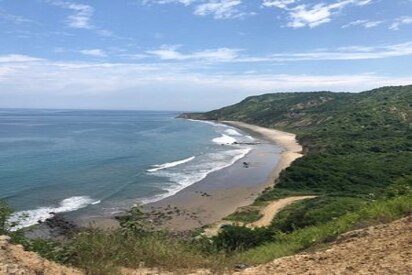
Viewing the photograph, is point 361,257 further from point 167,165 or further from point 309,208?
point 167,165

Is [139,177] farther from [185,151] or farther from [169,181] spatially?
[185,151]

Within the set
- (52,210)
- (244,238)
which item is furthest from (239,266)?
(52,210)

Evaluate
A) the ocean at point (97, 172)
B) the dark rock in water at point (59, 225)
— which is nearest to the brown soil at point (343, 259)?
the ocean at point (97, 172)

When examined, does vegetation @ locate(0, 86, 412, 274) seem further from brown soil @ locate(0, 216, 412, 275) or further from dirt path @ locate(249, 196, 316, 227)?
→ dirt path @ locate(249, 196, 316, 227)

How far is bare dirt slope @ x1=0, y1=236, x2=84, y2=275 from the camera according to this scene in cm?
650

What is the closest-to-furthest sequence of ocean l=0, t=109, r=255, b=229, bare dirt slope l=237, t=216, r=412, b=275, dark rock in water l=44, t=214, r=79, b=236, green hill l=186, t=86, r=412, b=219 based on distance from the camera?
bare dirt slope l=237, t=216, r=412, b=275
dark rock in water l=44, t=214, r=79, b=236
ocean l=0, t=109, r=255, b=229
green hill l=186, t=86, r=412, b=219

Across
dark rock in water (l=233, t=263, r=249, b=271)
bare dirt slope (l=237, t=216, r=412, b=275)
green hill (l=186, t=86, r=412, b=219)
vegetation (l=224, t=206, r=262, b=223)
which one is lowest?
vegetation (l=224, t=206, r=262, b=223)

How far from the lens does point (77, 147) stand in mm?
82500

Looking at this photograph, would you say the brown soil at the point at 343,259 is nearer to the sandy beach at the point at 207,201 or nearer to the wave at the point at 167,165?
the sandy beach at the point at 207,201

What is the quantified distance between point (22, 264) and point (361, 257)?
5.14 m

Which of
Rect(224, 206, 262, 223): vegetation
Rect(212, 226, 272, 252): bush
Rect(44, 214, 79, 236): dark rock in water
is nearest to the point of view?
Rect(212, 226, 272, 252): bush

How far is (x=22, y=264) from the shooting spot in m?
6.75

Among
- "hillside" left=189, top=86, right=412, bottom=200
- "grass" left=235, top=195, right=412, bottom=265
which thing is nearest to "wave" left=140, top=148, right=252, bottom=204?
"hillside" left=189, top=86, right=412, bottom=200

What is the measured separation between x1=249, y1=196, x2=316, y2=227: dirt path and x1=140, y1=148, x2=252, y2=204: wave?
10.3m
